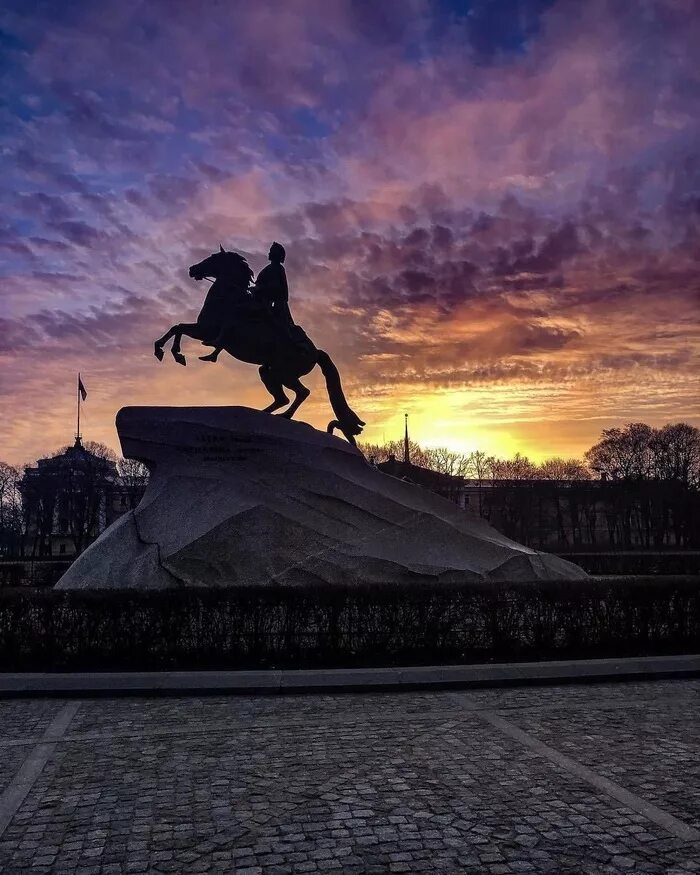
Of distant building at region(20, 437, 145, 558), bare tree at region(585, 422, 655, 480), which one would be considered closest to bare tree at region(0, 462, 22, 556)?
distant building at region(20, 437, 145, 558)

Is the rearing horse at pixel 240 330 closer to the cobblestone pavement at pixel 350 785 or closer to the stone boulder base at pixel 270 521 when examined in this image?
the stone boulder base at pixel 270 521

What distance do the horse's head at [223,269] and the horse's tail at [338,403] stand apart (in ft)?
6.94

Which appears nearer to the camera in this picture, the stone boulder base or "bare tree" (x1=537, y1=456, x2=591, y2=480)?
the stone boulder base

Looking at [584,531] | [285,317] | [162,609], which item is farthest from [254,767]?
[584,531]

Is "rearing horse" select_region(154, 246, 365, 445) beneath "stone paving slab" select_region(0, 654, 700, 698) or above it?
above

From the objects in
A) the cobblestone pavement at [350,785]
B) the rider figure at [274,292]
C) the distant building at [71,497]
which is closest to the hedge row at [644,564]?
the rider figure at [274,292]

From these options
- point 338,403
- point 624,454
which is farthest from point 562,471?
point 338,403

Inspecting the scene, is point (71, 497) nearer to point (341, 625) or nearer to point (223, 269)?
point (223, 269)

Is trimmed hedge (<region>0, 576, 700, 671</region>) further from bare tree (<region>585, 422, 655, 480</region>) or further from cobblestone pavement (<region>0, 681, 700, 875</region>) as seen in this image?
bare tree (<region>585, 422, 655, 480</region>)

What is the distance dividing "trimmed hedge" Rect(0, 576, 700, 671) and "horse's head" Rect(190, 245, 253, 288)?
6867 mm

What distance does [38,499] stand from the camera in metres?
54.0

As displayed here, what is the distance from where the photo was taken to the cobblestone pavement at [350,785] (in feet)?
13.7

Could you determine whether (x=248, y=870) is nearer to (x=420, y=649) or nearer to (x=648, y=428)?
(x=420, y=649)

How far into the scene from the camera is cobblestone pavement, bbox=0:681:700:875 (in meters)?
4.17
